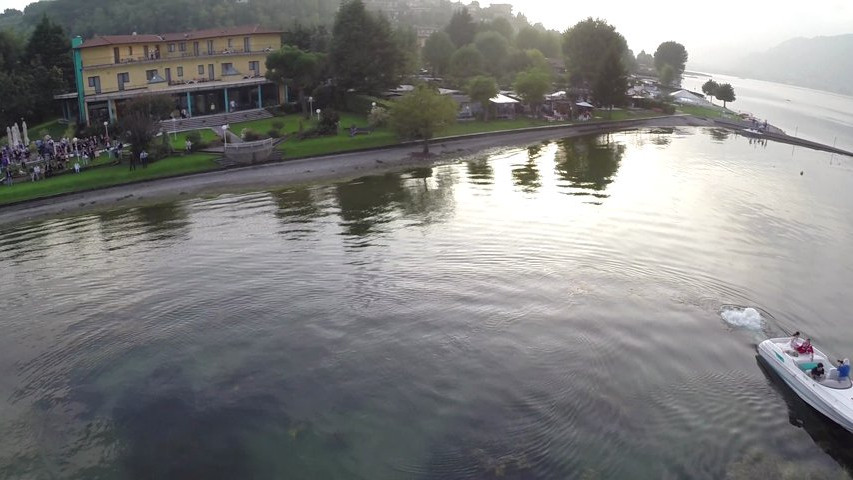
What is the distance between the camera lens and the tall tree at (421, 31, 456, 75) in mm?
97688

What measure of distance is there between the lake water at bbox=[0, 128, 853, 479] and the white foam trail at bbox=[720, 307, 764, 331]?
12 cm

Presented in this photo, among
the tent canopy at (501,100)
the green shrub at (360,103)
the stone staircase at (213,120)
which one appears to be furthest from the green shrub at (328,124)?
the tent canopy at (501,100)

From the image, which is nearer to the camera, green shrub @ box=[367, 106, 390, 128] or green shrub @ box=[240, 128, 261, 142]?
green shrub @ box=[240, 128, 261, 142]

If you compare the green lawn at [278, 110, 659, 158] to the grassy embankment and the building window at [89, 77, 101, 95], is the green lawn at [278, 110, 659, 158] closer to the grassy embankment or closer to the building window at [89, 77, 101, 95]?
the grassy embankment

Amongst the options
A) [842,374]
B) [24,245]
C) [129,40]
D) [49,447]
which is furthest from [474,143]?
[49,447]

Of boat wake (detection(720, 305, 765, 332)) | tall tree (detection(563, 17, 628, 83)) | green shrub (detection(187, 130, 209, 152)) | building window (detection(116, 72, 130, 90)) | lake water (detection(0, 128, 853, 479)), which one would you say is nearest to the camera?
lake water (detection(0, 128, 853, 479))

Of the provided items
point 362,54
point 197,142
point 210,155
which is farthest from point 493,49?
point 210,155

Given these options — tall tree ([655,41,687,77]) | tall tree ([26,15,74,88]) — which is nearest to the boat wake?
tall tree ([26,15,74,88])

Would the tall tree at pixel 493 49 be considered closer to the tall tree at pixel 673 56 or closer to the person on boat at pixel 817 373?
the tall tree at pixel 673 56

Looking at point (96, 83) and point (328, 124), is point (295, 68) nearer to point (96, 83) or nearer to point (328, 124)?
point (328, 124)

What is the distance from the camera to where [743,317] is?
80.8ft

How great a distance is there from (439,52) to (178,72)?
150 ft

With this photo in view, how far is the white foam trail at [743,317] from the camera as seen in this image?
79.4 feet

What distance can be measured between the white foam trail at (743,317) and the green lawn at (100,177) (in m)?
38.6
